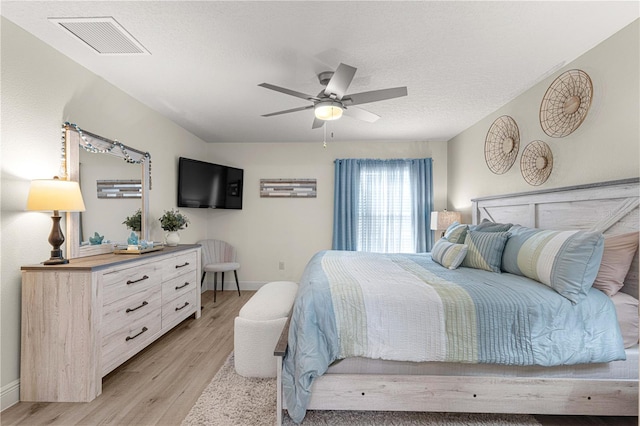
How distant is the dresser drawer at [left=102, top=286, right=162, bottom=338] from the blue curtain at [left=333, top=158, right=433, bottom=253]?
277 centimetres

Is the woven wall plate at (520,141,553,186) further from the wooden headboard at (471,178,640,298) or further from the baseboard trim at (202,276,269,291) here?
the baseboard trim at (202,276,269,291)

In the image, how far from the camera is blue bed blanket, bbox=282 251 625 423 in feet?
5.34

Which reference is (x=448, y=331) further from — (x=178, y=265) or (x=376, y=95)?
(x=178, y=265)

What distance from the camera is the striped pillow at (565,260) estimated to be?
1.70 metres

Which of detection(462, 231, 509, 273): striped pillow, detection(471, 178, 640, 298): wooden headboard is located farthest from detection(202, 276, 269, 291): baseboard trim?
detection(471, 178, 640, 298): wooden headboard

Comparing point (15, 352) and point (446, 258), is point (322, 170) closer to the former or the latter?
point (446, 258)

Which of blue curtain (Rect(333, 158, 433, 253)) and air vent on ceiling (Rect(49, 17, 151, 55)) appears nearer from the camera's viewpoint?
air vent on ceiling (Rect(49, 17, 151, 55))

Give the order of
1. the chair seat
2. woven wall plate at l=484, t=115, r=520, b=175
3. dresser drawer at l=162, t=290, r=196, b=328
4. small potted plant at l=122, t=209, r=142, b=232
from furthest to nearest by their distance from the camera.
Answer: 1. the chair seat
2. woven wall plate at l=484, t=115, r=520, b=175
3. small potted plant at l=122, t=209, r=142, b=232
4. dresser drawer at l=162, t=290, r=196, b=328

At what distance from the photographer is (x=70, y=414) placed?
1814 mm

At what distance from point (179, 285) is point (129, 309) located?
0.81 meters

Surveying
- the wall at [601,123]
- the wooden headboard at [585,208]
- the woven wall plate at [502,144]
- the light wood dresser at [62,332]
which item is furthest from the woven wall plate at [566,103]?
the light wood dresser at [62,332]

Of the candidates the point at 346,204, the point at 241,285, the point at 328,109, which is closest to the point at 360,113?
the point at 328,109

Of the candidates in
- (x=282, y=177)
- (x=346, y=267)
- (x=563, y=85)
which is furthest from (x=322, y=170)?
(x=563, y=85)

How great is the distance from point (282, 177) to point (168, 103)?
209cm
